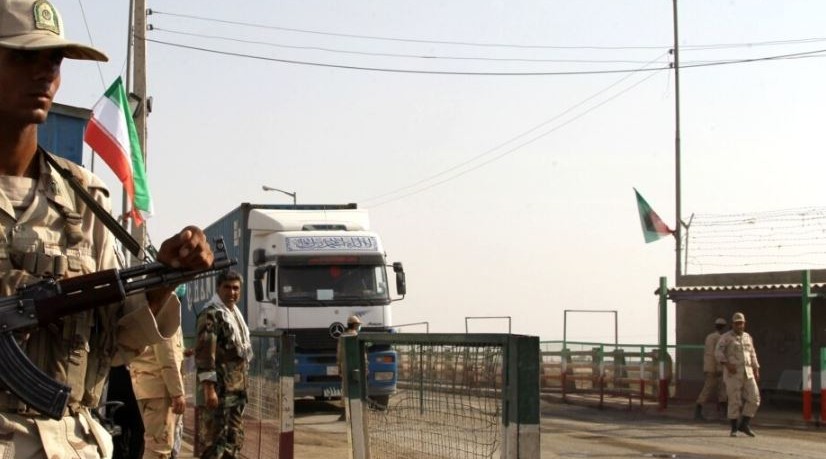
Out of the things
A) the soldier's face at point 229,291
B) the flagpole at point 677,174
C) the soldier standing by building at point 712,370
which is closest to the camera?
the soldier's face at point 229,291

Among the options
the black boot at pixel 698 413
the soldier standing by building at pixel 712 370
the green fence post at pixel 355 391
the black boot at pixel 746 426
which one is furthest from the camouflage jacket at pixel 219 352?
the black boot at pixel 698 413

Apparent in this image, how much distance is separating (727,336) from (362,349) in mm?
11796

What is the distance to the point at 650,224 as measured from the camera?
30.0 meters

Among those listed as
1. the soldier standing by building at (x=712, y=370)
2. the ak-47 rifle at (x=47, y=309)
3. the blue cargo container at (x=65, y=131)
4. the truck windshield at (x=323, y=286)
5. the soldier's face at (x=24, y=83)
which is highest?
→ the blue cargo container at (x=65, y=131)

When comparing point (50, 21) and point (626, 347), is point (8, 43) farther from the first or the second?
point (626, 347)

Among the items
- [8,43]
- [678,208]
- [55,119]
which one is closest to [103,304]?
[8,43]

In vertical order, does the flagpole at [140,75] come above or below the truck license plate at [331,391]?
above

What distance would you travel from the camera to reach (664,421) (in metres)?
20.4

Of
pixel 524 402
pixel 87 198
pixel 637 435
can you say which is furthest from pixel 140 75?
pixel 87 198

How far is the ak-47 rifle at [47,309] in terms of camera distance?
308 cm

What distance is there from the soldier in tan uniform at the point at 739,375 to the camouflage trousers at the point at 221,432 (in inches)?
404

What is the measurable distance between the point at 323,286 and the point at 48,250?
55.3ft

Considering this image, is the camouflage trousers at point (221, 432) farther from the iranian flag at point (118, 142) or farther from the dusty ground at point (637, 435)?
the iranian flag at point (118, 142)

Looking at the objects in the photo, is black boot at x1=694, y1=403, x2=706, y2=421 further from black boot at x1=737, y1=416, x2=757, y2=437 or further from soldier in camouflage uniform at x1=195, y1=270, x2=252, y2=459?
soldier in camouflage uniform at x1=195, y1=270, x2=252, y2=459
